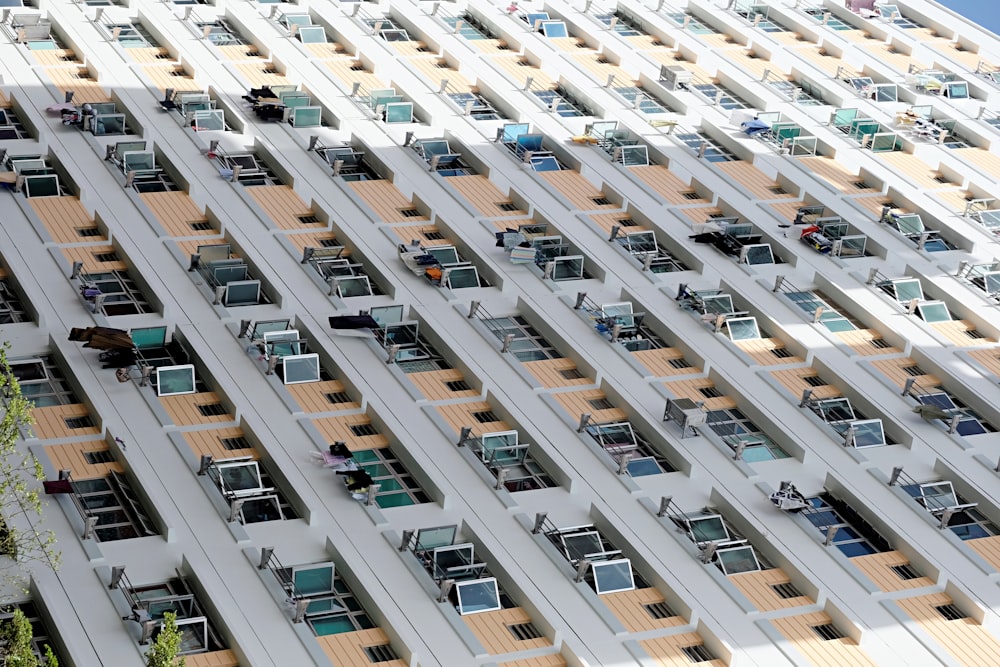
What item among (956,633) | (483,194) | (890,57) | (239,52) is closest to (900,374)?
(956,633)

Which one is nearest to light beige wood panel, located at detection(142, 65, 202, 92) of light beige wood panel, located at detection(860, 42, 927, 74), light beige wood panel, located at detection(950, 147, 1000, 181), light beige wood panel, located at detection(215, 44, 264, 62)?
light beige wood panel, located at detection(215, 44, 264, 62)

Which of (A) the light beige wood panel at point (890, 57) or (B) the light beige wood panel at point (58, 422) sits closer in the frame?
(B) the light beige wood panel at point (58, 422)

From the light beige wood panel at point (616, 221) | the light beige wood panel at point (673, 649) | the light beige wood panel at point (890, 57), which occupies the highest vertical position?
the light beige wood panel at point (890, 57)

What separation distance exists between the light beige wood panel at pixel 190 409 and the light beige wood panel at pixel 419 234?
1410 cm

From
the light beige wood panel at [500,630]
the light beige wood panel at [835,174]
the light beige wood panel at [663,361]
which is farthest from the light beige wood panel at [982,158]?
Result: the light beige wood panel at [500,630]

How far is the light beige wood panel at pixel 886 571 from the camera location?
184ft

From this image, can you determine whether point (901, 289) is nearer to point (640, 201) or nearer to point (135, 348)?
point (640, 201)

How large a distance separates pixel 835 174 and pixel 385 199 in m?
21.7

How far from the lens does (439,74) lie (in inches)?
3465

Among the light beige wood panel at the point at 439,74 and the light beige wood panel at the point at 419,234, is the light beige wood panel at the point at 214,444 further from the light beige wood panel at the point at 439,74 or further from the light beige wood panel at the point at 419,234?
the light beige wood panel at the point at 439,74

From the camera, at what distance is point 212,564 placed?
5266cm

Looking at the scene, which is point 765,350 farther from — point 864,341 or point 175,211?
point 175,211

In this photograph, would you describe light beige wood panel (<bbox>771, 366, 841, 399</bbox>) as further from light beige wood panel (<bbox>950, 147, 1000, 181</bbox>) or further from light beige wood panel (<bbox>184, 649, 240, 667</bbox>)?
light beige wood panel (<bbox>184, 649, 240, 667</bbox>)

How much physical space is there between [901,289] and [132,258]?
30.3 meters
